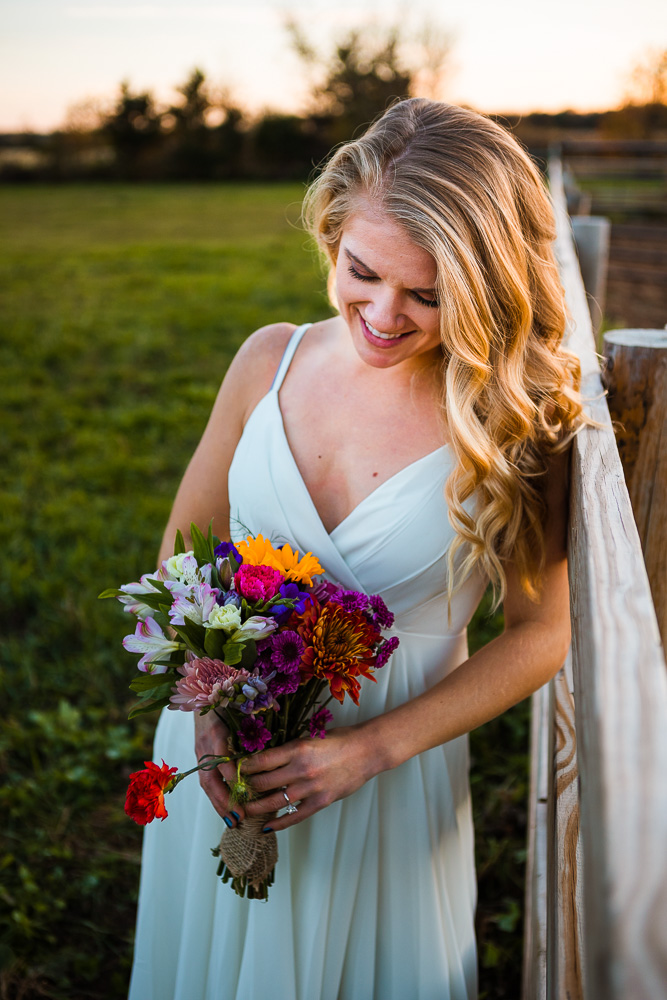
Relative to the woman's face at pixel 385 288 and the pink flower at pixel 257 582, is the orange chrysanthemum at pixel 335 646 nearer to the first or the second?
the pink flower at pixel 257 582

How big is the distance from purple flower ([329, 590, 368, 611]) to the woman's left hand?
285 millimetres

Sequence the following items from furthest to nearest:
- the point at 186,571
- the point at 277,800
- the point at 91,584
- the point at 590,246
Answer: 1. the point at 590,246
2. the point at 91,584
3. the point at 277,800
4. the point at 186,571

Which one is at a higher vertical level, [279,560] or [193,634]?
[279,560]

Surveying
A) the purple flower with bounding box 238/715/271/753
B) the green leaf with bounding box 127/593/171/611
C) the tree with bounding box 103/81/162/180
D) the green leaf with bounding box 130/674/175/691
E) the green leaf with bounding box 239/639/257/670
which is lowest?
the purple flower with bounding box 238/715/271/753

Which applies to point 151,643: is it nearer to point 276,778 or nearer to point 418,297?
point 276,778

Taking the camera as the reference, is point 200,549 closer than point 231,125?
Yes

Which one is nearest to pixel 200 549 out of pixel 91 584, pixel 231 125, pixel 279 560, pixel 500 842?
pixel 279 560

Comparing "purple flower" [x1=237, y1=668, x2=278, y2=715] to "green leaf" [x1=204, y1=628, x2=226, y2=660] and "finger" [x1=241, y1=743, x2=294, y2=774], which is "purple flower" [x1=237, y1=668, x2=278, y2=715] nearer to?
Answer: "green leaf" [x1=204, y1=628, x2=226, y2=660]

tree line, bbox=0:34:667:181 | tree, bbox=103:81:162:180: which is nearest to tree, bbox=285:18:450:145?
tree line, bbox=0:34:667:181

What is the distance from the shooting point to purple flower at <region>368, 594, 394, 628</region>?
137 cm

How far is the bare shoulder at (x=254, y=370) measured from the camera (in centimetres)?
182

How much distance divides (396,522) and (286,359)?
51cm

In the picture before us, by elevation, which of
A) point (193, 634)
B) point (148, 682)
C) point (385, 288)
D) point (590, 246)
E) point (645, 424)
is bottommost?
point (148, 682)

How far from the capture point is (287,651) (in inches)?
49.0
